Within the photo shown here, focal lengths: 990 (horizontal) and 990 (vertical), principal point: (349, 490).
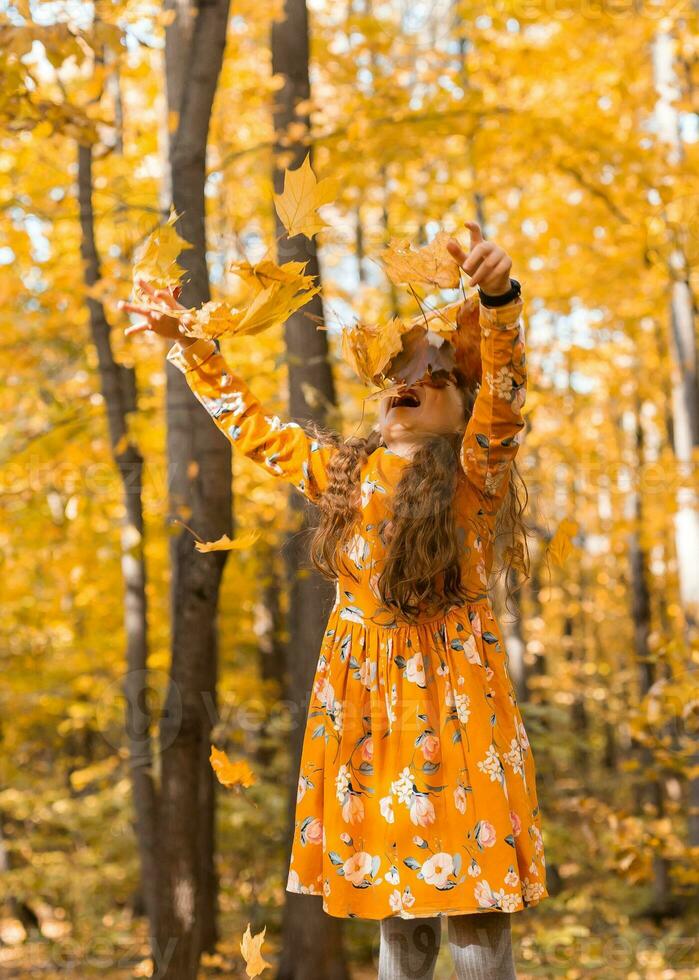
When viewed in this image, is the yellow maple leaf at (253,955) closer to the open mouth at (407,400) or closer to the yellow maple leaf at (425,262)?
the open mouth at (407,400)

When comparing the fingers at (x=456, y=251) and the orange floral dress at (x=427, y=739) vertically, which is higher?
the fingers at (x=456, y=251)

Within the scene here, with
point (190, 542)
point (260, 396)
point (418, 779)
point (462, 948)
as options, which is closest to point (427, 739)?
point (418, 779)

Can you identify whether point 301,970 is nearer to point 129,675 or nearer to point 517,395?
point 129,675

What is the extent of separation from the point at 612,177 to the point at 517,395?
17.5 ft

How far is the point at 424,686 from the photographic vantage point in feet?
6.48

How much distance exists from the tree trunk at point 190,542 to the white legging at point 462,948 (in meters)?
1.54

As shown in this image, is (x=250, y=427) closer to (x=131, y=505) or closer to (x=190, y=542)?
(x=190, y=542)

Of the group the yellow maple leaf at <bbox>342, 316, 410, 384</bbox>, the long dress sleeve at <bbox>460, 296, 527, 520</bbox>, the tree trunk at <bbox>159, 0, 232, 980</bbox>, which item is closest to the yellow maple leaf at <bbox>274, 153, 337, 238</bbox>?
the yellow maple leaf at <bbox>342, 316, 410, 384</bbox>

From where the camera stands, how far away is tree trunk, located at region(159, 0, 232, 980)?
3.34 metres

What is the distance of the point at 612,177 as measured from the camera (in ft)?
21.8

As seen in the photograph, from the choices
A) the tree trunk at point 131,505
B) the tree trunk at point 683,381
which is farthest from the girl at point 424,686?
the tree trunk at point 683,381

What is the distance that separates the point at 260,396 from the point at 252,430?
6.21 m

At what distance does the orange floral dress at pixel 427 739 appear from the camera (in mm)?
1865

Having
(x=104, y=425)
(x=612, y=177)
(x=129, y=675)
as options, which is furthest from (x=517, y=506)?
(x=104, y=425)
